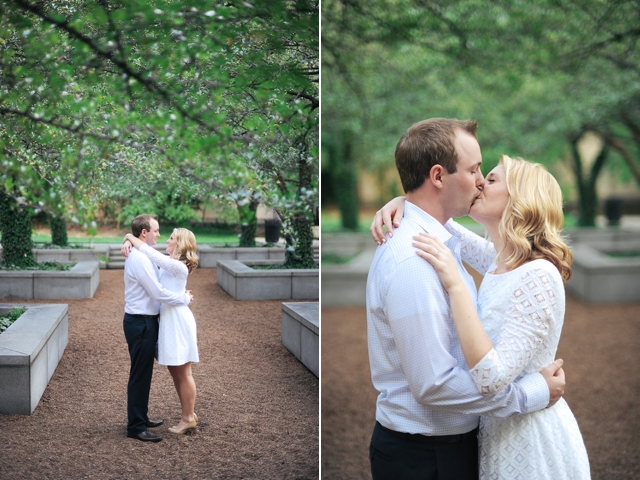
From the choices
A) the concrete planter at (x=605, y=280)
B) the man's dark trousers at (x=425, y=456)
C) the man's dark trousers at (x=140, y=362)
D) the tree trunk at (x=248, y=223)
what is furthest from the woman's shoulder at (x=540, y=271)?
the concrete planter at (x=605, y=280)

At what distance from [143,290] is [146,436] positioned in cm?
52

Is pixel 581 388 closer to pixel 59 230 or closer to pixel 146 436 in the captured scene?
pixel 146 436

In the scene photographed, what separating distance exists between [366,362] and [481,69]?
174 inches

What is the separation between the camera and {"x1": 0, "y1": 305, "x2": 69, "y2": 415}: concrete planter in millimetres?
2078

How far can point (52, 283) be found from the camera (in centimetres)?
230

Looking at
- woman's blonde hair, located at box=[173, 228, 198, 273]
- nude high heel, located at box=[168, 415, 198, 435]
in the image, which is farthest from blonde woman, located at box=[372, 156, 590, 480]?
nude high heel, located at box=[168, 415, 198, 435]

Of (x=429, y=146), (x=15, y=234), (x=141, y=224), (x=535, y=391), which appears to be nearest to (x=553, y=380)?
(x=535, y=391)

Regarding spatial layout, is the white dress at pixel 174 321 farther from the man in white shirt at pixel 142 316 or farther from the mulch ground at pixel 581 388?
the mulch ground at pixel 581 388

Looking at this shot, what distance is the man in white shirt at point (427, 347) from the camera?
4.96 ft

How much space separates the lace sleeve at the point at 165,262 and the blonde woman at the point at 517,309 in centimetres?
82

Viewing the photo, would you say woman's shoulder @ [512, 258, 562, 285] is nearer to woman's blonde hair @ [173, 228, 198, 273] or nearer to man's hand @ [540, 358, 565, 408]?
man's hand @ [540, 358, 565, 408]

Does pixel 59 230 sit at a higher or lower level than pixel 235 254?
higher

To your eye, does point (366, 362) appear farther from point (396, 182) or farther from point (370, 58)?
point (396, 182)

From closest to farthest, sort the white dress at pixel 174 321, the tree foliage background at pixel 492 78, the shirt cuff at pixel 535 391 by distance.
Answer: the shirt cuff at pixel 535 391 < the white dress at pixel 174 321 < the tree foliage background at pixel 492 78
